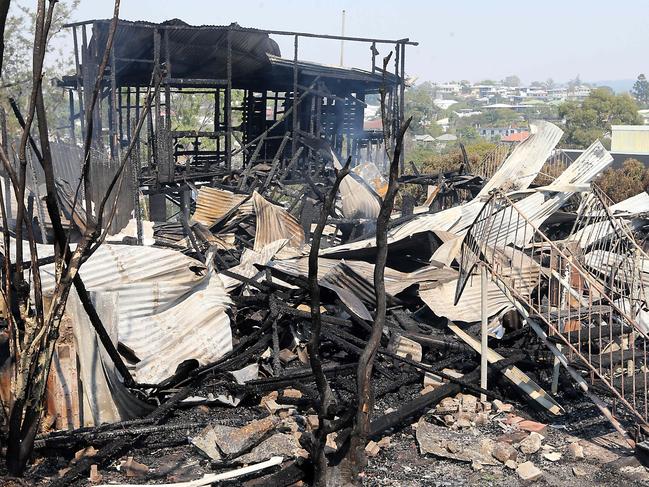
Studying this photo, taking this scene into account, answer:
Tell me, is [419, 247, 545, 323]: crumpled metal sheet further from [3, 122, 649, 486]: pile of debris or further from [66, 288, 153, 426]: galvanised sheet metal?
[66, 288, 153, 426]: galvanised sheet metal

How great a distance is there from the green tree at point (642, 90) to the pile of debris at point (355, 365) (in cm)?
14964

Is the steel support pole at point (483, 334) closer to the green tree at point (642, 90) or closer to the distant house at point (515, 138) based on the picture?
the distant house at point (515, 138)

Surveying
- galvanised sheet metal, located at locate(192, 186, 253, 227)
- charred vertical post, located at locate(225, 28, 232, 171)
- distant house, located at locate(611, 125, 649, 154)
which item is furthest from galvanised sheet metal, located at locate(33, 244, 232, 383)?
distant house, located at locate(611, 125, 649, 154)

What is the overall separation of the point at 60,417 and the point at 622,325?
15.6 feet

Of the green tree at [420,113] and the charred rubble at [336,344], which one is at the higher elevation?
the green tree at [420,113]

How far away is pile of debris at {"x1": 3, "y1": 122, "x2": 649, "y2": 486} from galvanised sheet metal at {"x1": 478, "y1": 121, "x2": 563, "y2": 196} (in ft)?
9.85

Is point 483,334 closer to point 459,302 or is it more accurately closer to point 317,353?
point 459,302

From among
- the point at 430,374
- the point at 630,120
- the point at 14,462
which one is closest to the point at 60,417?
the point at 14,462

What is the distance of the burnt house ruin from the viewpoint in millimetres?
13453

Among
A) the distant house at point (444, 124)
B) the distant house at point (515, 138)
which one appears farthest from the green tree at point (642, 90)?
the distant house at point (515, 138)

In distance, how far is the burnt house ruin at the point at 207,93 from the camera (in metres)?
13.5

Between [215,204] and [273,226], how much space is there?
72.4 inches

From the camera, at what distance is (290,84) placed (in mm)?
18578

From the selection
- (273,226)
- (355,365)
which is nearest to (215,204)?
(273,226)
